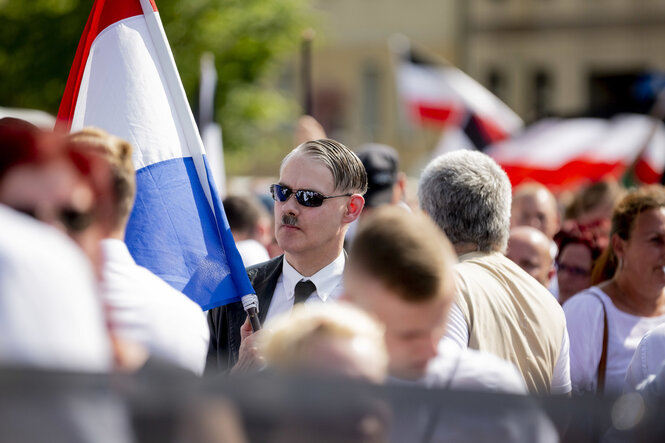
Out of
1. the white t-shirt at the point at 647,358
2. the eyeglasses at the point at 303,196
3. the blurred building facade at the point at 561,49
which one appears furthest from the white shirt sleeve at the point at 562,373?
the blurred building facade at the point at 561,49

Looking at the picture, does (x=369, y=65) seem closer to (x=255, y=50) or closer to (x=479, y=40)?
(x=479, y=40)

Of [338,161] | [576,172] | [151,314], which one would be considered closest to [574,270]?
[338,161]

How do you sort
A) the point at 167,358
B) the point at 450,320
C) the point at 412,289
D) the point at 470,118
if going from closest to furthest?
1. the point at 167,358
2. the point at 412,289
3. the point at 450,320
4. the point at 470,118

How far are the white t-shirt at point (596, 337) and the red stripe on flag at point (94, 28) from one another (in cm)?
227

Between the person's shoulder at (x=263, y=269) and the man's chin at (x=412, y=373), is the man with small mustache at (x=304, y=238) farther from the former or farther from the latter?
the man's chin at (x=412, y=373)

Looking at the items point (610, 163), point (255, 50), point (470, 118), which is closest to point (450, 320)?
point (470, 118)

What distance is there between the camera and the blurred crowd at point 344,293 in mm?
1760

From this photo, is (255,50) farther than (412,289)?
Yes

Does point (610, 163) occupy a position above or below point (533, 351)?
below

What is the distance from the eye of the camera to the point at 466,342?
10.8ft

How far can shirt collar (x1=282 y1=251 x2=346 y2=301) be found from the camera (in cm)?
387

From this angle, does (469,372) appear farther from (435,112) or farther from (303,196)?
(435,112)

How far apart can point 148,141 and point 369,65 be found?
34390 mm

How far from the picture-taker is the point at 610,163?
1430 cm
